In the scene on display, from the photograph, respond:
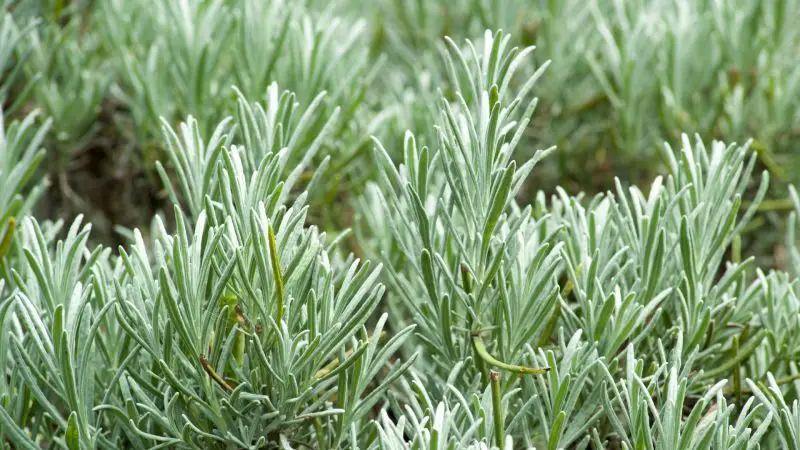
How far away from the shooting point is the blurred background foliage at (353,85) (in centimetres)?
150

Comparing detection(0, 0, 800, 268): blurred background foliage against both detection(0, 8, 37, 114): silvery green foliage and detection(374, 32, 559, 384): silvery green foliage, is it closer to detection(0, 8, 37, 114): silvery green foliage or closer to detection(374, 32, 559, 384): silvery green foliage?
detection(0, 8, 37, 114): silvery green foliage

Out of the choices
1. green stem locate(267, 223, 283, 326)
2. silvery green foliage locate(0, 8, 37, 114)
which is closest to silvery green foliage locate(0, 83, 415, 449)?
green stem locate(267, 223, 283, 326)

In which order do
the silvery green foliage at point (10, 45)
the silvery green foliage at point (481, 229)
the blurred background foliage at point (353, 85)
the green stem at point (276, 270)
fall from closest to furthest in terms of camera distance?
the green stem at point (276, 270)
the silvery green foliage at point (481, 229)
the silvery green foliage at point (10, 45)
the blurred background foliage at point (353, 85)

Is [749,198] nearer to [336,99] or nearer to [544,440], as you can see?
[336,99]

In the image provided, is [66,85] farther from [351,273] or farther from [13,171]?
[351,273]

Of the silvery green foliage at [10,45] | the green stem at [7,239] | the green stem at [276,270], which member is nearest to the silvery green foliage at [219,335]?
the green stem at [276,270]

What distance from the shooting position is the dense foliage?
0.91 m

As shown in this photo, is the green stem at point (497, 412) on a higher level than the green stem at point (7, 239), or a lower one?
lower

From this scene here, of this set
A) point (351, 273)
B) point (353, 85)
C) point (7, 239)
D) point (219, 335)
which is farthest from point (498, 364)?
point (353, 85)

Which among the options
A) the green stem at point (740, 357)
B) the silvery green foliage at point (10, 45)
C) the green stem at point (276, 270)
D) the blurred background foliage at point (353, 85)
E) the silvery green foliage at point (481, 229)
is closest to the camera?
the green stem at point (276, 270)

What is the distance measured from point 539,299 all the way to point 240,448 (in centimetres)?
35

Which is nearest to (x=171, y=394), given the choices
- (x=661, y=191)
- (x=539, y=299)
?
(x=539, y=299)

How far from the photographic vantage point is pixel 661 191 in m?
1.11

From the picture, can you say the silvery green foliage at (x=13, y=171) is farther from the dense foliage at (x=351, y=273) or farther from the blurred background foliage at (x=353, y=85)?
the blurred background foliage at (x=353, y=85)
